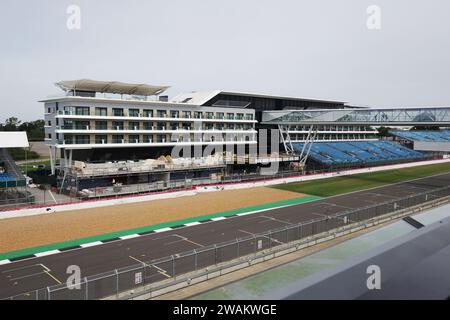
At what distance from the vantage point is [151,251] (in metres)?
23.3

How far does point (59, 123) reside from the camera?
141ft

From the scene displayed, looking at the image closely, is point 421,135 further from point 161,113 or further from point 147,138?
point 147,138

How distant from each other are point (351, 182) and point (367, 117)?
10.1m

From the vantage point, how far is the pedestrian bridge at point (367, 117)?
46.6m

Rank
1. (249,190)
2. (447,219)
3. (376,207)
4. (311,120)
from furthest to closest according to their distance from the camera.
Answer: (311,120) → (249,190) → (376,207) → (447,219)

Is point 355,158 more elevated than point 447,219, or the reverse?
point 447,219

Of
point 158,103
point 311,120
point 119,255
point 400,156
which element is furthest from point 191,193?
point 400,156

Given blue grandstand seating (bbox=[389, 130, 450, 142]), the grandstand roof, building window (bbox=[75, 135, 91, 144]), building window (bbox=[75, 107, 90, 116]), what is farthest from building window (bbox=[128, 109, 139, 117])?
blue grandstand seating (bbox=[389, 130, 450, 142])

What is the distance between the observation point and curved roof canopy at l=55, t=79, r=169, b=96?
150ft

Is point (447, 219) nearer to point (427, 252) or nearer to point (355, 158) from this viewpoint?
point (427, 252)

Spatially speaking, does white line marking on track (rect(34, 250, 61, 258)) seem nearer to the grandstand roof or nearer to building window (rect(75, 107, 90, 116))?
the grandstand roof

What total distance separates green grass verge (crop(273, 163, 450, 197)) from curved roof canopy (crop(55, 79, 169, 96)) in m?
22.7

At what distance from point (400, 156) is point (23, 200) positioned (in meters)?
79.7

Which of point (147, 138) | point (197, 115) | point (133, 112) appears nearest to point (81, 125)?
point (133, 112)
